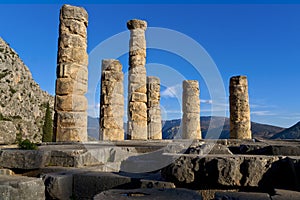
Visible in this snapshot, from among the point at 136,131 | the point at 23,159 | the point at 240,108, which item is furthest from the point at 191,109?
the point at 23,159

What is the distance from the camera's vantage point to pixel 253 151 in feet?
14.7

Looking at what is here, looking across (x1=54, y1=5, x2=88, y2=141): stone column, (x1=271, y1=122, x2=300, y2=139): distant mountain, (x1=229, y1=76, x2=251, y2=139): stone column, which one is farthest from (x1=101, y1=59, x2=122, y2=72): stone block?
(x1=271, y1=122, x2=300, y2=139): distant mountain

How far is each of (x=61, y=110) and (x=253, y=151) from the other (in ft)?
23.0

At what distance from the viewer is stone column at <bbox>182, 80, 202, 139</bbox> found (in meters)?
19.5

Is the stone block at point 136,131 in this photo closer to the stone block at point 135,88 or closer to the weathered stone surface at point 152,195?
the stone block at point 135,88

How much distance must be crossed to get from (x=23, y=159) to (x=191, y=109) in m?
15.7

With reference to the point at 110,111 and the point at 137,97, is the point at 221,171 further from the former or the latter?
the point at 137,97

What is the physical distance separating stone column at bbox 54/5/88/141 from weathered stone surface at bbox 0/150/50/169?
4779 millimetres

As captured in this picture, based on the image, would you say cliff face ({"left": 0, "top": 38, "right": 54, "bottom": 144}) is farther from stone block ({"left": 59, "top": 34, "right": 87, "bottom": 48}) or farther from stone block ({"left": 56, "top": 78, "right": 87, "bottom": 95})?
stone block ({"left": 59, "top": 34, "right": 87, "bottom": 48})

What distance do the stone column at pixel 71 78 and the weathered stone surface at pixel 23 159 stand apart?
4779 mm

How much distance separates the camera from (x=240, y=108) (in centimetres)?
1631

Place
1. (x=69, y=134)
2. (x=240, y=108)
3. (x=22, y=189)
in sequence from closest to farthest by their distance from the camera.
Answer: (x=22, y=189), (x=69, y=134), (x=240, y=108)

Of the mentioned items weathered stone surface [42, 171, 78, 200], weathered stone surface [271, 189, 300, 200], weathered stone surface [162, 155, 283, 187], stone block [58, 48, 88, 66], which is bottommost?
weathered stone surface [42, 171, 78, 200]

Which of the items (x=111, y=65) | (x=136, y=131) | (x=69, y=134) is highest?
(x=111, y=65)
